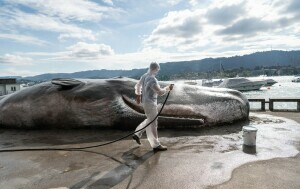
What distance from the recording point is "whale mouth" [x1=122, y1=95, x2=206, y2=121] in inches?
349

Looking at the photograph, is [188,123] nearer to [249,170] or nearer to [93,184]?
[249,170]

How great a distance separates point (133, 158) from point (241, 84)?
196 feet

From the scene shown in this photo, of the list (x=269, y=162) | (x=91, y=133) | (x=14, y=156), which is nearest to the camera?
(x=269, y=162)

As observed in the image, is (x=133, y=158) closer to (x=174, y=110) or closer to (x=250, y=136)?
(x=250, y=136)

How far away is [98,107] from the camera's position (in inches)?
340

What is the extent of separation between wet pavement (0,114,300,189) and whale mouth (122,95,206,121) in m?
0.57

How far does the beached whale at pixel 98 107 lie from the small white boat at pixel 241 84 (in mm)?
53001

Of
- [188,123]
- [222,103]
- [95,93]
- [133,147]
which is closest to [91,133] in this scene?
[95,93]

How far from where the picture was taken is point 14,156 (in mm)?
6223

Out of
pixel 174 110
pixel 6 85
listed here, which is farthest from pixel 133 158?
pixel 6 85

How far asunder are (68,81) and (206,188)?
629 cm

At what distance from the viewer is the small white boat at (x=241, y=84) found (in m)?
61.5

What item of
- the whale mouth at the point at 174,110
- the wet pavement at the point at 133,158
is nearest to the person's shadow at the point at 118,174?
the wet pavement at the point at 133,158

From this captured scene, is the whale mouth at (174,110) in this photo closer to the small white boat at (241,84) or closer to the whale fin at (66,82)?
the whale fin at (66,82)
